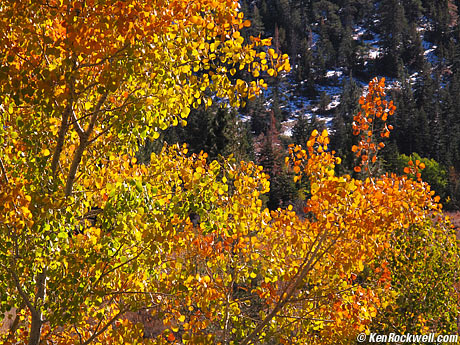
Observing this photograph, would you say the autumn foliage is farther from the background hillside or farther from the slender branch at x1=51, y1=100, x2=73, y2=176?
the background hillside

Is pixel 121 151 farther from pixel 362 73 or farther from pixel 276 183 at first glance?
pixel 362 73

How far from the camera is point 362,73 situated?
13225 centimetres

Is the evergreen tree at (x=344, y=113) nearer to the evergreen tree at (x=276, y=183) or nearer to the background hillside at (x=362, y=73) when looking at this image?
the background hillside at (x=362, y=73)

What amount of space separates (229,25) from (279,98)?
124 metres

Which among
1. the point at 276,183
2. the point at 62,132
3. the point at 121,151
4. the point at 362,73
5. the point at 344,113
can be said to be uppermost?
the point at 362,73

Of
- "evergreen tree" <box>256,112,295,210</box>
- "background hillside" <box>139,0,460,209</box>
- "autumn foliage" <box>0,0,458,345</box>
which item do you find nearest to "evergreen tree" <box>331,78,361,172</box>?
"background hillside" <box>139,0,460,209</box>

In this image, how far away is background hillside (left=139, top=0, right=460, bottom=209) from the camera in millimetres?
79125

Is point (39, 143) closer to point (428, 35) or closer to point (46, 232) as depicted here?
point (46, 232)

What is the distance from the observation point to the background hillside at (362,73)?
3115 inches

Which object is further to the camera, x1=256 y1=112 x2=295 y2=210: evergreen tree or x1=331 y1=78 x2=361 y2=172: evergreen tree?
x1=331 y1=78 x2=361 y2=172: evergreen tree

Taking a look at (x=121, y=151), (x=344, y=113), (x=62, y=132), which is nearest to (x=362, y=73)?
(x=344, y=113)

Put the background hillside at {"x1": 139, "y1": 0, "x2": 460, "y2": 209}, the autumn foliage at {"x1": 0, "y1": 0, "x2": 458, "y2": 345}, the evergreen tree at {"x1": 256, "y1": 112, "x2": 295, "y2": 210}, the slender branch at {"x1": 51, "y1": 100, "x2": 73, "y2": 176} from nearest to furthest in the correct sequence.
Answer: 1. the autumn foliage at {"x1": 0, "y1": 0, "x2": 458, "y2": 345}
2. the slender branch at {"x1": 51, "y1": 100, "x2": 73, "y2": 176}
3. the evergreen tree at {"x1": 256, "y1": 112, "x2": 295, "y2": 210}
4. the background hillside at {"x1": 139, "y1": 0, "x2": 460, "y2": 209}

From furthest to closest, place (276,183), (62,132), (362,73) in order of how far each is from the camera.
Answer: (362,73)
(276,183)
(62,132)

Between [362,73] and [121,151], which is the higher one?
[362,73]
